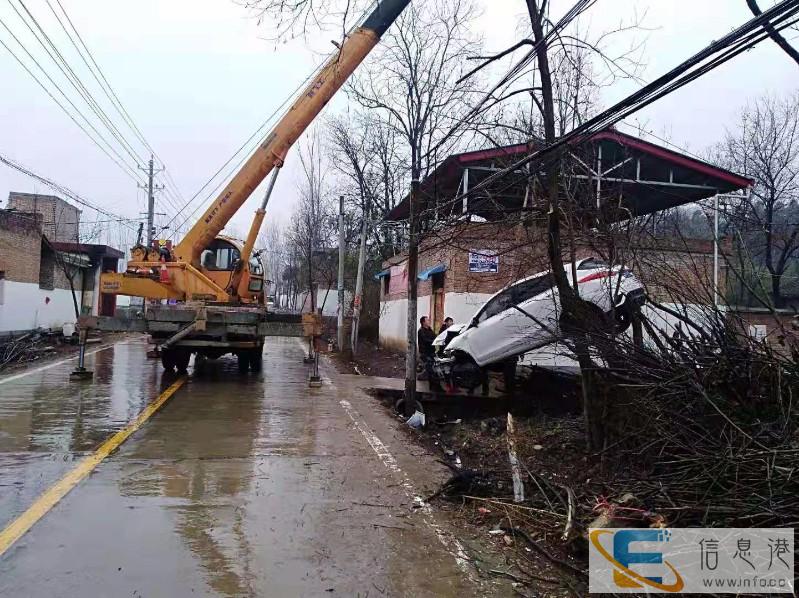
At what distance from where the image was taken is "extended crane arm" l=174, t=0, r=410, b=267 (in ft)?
38.5

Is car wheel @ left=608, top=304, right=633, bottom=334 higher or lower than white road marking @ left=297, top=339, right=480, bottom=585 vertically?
higher

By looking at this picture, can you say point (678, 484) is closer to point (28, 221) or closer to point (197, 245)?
point (197, 245)

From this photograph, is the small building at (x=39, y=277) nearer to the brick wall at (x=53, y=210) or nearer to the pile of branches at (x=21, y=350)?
the pile of branches at (x=21, y=350)

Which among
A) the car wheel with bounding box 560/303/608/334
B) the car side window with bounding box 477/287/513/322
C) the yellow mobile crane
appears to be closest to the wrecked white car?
the car side window with bounding box 477/287/513/322

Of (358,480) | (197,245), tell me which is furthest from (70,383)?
(358,480)

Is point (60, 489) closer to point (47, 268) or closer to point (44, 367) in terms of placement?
point (44, 367)

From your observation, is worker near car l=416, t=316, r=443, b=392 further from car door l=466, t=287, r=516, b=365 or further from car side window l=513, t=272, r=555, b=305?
car side window l=513, t=272, r=555, b=305

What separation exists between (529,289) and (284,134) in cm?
614

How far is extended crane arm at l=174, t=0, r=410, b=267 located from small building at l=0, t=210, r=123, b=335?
13.1 m

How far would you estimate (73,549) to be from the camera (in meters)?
4.37

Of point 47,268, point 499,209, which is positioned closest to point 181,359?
point 499,209

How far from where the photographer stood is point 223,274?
49.6 ft

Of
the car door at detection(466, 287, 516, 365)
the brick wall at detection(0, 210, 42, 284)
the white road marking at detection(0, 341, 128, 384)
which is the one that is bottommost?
the white road marking at detection(0, 341, 128, 384)

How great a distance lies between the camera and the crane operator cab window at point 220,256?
49.8 feet
